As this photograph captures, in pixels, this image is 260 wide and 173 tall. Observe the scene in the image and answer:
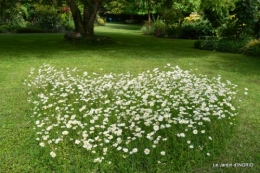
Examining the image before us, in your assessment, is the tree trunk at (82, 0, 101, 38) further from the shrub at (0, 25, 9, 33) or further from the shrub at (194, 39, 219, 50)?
the shrub at (0, 25, 9, 33)

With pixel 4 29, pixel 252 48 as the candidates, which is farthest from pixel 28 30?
pixel 252 48

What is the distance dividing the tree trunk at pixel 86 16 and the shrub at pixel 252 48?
765 centimetres

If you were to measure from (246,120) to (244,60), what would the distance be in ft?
22.1

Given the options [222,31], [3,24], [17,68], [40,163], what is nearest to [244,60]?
[222,31]

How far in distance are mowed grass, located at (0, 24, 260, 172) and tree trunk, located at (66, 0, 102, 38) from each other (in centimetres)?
129

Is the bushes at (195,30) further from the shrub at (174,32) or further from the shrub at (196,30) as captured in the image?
the shrub at (174,32)

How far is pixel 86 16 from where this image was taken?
1561 cm

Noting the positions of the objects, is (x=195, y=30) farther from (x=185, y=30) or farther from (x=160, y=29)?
(x=160, y=29)

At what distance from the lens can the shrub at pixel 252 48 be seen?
12.3 meters

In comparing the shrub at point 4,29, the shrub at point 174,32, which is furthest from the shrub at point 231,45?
the shrub at point 4,29

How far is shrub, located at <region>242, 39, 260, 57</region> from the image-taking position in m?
12.3

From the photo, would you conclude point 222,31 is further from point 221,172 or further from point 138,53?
point 221,172

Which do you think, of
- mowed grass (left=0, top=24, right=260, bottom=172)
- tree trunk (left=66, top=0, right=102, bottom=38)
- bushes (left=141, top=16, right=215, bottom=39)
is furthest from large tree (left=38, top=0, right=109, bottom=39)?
bushes (left=141, top=16, right=215, bottom=39)

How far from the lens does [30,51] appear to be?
43.0ft
